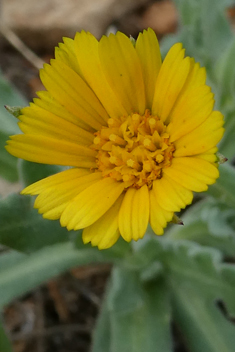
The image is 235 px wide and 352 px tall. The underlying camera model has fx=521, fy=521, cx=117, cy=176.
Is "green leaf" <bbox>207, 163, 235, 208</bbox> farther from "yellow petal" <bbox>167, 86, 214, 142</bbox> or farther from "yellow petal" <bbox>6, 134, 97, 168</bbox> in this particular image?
"yellow petal" <bbox>6, 134, 97, 168</bbox>

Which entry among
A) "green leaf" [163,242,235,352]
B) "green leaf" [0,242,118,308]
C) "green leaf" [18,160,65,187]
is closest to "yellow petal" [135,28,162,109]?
"green leaf" [18,160,65,187]

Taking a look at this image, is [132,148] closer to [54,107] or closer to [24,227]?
[54,107]

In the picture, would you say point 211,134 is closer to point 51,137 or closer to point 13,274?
point 51,137

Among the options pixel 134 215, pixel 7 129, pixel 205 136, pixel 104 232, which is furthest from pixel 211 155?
pixel 7 129

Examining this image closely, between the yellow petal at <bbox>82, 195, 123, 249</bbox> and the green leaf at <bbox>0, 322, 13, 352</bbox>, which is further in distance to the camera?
the green leaf at <bbox>0, 322, 13, 352</bbox>

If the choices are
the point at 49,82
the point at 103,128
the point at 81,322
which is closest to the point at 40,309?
the point at 81,322

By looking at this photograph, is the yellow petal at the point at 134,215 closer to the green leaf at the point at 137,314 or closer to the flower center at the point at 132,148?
the flower center at the point at 132,148
